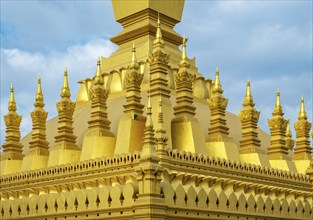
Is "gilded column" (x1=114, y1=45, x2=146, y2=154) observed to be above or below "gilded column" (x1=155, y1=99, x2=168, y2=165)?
above

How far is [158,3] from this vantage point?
25094 millimetres

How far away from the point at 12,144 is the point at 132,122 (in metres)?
6.76

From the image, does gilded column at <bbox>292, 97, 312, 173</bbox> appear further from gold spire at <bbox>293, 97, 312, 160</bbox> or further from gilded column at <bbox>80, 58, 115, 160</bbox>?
gilded column at <bbox>80, 58, 115, 160</bbox>

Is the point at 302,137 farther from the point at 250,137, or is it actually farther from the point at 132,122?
the point at 132,122

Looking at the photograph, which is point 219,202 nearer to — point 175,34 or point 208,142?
point 208,142

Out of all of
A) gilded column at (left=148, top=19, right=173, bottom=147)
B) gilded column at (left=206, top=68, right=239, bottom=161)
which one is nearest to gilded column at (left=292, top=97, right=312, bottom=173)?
gilded column at (left=206, top=68, right=239, bottom=161)

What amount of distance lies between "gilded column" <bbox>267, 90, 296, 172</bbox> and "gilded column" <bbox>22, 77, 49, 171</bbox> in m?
8.40

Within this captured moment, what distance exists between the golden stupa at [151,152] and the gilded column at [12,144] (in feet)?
0.14

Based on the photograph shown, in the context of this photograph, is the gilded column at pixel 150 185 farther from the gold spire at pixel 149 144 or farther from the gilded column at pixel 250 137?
the gilded column at pixel 250 137

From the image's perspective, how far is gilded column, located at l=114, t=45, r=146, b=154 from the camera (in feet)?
58.9

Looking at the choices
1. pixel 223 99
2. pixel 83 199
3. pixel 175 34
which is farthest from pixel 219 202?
pixel 175 34

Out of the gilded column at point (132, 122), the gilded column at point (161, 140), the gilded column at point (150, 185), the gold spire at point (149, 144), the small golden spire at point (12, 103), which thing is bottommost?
the gilded column at point (150, 185)

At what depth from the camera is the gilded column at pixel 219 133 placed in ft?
64.4

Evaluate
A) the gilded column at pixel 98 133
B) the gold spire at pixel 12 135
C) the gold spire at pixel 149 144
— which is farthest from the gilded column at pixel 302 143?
the gold spire at pixel 12 135
